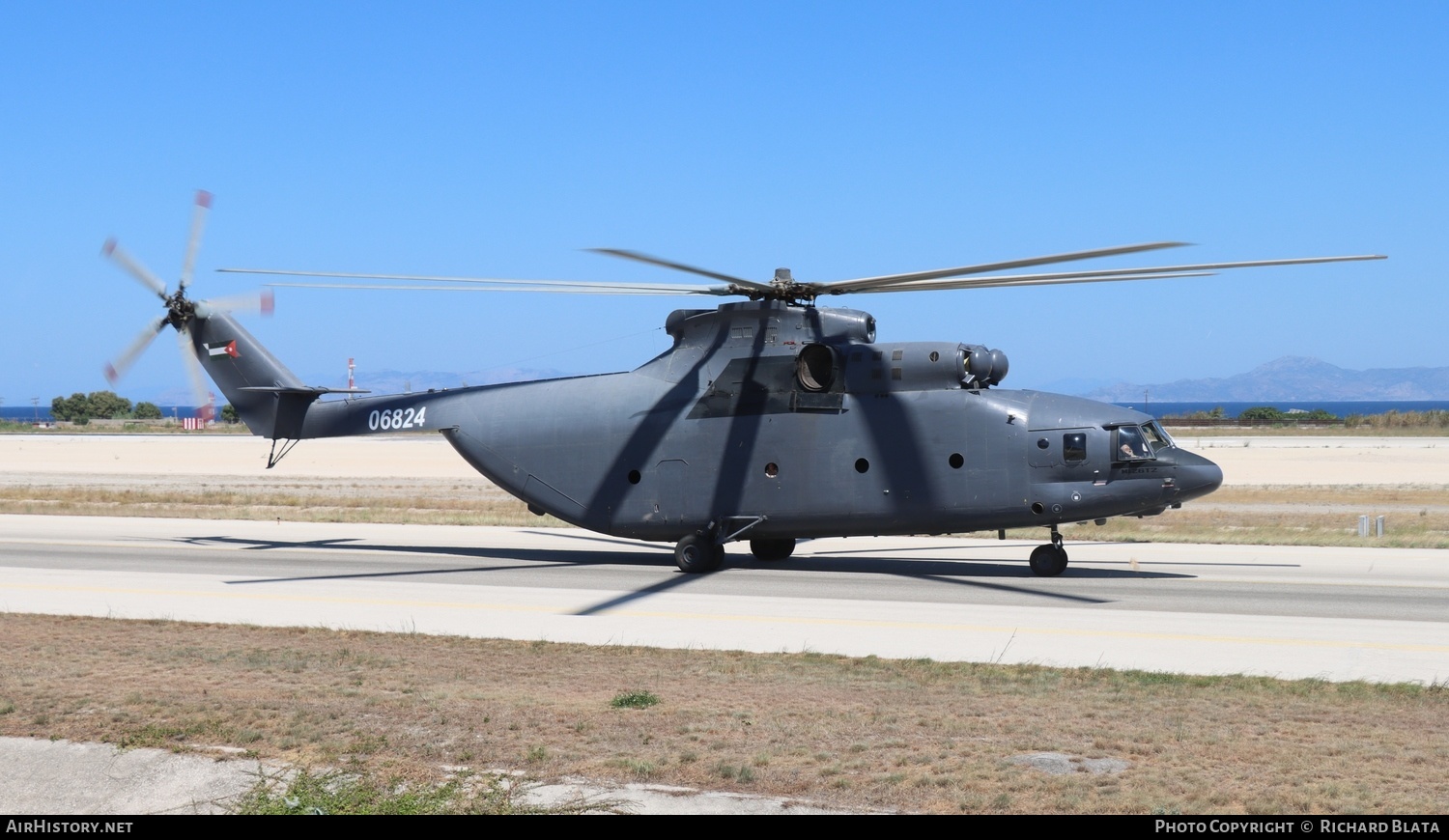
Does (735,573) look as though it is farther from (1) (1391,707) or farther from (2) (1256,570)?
(1) (1391,707)

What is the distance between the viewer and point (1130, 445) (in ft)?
60.7

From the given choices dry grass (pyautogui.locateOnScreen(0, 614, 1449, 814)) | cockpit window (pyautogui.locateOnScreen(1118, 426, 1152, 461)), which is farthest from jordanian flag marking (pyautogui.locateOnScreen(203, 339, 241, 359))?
cockpit window (pyautogui.locateOnScreen(1118, 426, 1152, 461))

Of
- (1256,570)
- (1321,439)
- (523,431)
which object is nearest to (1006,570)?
(1256,570)

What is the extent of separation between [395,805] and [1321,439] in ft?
301

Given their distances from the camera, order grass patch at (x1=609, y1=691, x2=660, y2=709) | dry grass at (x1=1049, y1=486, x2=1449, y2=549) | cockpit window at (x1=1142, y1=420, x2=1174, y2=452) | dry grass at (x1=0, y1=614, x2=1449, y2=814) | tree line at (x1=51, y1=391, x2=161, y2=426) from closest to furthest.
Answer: dry grass at (x1=0, y1=614, x2=1449, y2=814) < grass patch at (x1=609, y1=691, x2=660, y2=709) < cockpit window at (x1=1142, y1=420, x2=1174, y2=452) < dry grass at (x1=1049, y1=486, x2=1449, y2=549) < tree line at (x1=51, y1=391, x2=161, y2=426)

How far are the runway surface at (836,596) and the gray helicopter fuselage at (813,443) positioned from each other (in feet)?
3.67

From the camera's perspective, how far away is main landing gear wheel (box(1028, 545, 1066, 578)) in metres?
19.7

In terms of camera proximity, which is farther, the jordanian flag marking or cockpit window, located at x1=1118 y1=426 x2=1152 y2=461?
the jordanian flag marking

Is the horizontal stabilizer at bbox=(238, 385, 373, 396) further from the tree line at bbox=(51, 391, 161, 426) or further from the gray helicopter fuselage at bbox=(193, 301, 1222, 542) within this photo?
the tree line at bbox=(51, 391, 161, 426)

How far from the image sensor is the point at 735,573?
20.6 metres

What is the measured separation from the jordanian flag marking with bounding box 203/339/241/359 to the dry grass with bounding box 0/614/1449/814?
463 inches

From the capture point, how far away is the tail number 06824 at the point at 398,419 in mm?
22672

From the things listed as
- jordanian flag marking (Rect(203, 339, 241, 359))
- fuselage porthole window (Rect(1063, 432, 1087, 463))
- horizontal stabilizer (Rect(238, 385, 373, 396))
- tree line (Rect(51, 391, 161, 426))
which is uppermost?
jordanian flag marking (Rect(203, 339, 241, 359))

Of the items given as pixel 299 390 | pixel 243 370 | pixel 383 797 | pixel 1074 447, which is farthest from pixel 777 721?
pixel 243 370
